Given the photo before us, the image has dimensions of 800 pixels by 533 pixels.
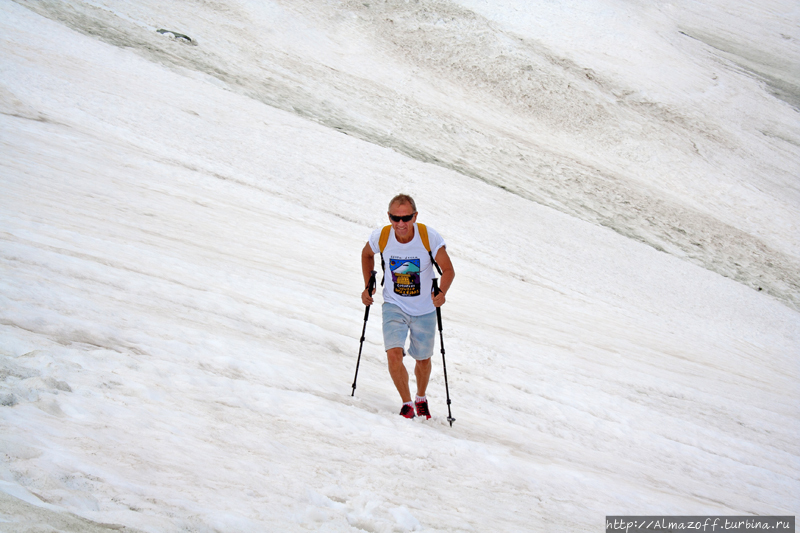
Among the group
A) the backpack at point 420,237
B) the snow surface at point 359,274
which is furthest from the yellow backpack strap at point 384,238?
the snow surface at point 359,274

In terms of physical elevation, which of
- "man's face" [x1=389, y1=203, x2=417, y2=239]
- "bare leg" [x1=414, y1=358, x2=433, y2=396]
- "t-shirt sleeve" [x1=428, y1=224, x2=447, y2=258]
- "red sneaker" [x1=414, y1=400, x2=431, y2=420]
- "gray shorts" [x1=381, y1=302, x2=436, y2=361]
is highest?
"man's face" [x1=389, y1=203, x2=417, y2=239]

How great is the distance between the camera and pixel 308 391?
591 cm

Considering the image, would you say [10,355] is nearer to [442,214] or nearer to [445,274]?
[445,274]

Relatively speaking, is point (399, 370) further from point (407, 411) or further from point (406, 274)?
point (406, 274)

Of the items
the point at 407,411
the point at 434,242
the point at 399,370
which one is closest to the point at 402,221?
the point at 434,242

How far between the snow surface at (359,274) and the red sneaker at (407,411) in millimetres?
289

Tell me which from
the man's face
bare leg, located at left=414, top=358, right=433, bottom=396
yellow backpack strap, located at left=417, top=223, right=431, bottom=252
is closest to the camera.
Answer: the man's face

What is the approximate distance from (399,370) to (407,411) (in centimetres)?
47

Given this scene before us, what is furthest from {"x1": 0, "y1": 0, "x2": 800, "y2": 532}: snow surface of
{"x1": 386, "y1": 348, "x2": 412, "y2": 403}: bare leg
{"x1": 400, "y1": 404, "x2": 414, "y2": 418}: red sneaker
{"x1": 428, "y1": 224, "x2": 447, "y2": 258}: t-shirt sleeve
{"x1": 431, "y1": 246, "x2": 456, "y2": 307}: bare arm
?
{"x1": 428, "y1": 224, "x2": 447, "y2": 258}: t-shirt sleeve

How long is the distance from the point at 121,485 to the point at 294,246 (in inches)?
321

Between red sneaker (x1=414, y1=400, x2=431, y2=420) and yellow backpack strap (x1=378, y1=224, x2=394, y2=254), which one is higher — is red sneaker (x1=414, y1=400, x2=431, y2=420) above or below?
below

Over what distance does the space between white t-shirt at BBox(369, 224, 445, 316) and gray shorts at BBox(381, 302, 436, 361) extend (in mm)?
65

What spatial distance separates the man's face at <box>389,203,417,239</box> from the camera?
17.7ft

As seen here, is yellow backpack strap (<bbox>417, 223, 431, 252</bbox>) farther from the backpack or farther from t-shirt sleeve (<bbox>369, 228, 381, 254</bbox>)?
t-shirt sleeve (<bbox>369, 228, 381, 254</bbox>)
